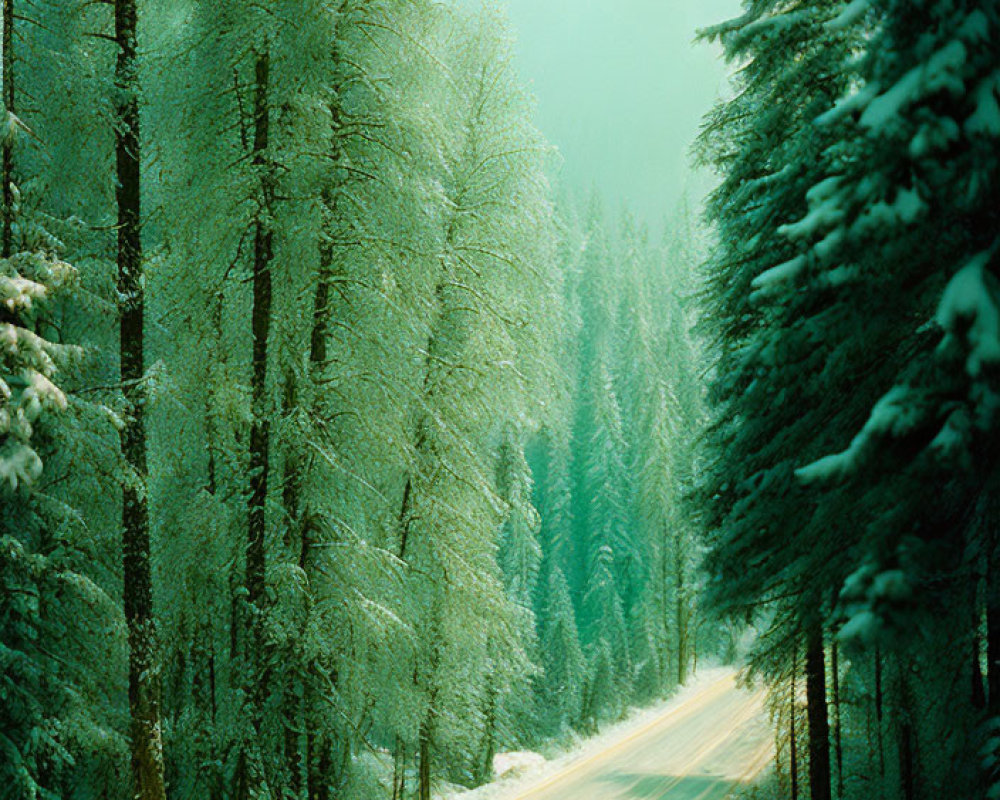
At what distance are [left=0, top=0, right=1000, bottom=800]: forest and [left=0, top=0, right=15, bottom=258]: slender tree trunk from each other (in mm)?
76

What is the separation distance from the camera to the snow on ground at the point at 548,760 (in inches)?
616

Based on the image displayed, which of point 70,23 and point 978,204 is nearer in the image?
point 978,204

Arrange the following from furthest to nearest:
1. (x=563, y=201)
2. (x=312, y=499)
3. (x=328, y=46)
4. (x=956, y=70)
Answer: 1. (x=563, y=201)
2. (x=312, y=499)
3. (x=328, y=46)
4. (x=956, y=70)

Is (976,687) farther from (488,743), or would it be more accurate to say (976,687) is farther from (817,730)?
(488,743)

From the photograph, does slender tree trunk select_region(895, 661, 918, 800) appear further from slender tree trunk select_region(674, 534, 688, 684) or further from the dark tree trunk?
slender tree trunk select_region(674, 534, 688, 684)

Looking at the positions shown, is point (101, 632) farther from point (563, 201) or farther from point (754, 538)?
point (563, 201)

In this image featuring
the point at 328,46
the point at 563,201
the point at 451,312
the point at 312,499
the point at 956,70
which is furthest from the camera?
the point at 563,201

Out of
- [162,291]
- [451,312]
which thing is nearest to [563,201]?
[451,312]

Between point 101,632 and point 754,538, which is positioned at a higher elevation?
point 754,538

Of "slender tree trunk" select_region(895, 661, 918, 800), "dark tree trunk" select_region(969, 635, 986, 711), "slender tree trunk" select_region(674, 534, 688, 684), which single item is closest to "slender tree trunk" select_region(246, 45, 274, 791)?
"dark tree trunk" select_region(969, 635, 986, 711)

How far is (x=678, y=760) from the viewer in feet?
62.4

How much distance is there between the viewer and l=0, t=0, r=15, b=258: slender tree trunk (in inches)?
231

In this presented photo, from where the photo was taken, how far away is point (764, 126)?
8312mm

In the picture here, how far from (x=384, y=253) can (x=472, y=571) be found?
5163mm
